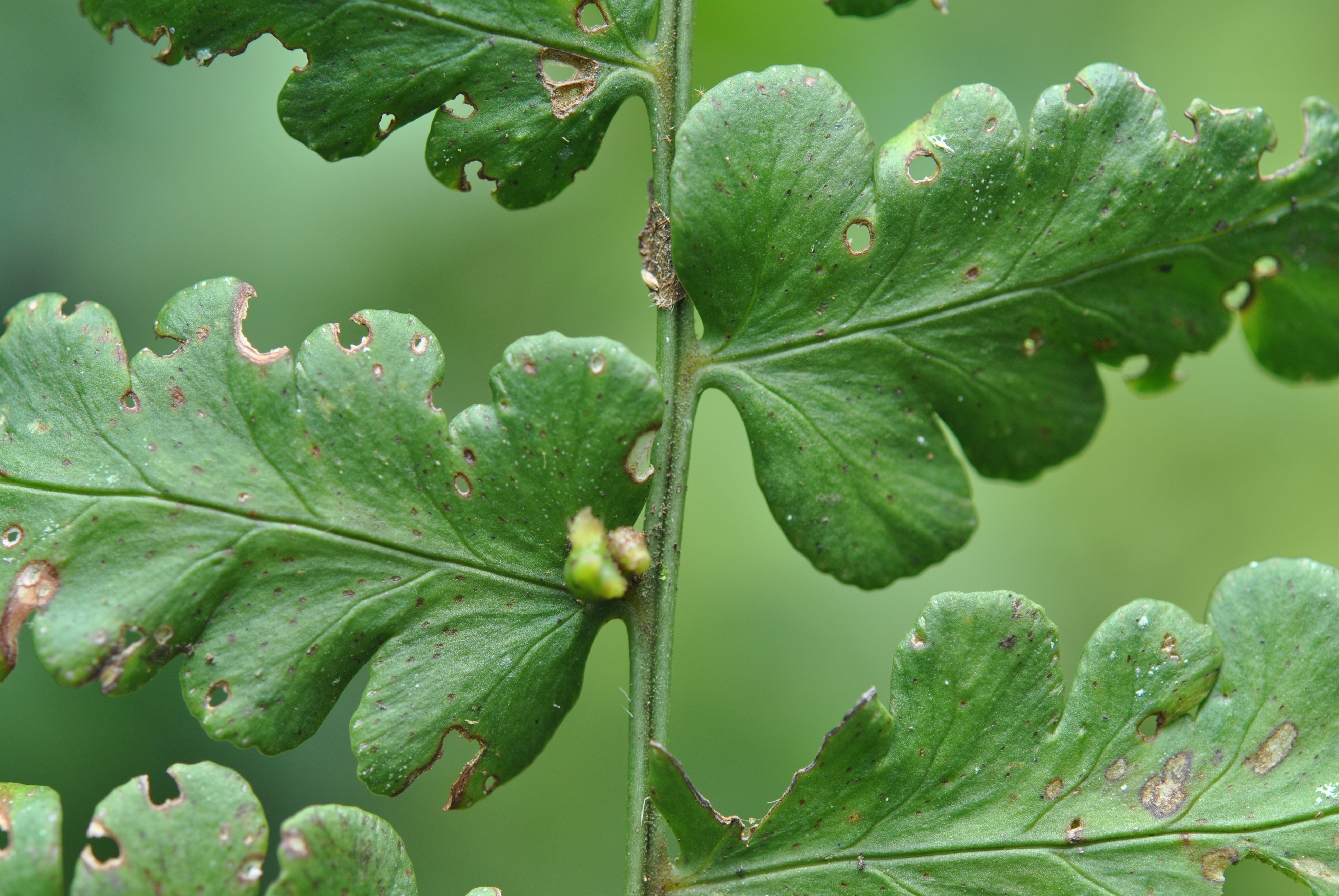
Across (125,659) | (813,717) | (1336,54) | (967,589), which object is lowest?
(813,717)

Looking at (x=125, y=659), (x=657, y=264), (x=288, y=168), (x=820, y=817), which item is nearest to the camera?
(x=125, y=659)

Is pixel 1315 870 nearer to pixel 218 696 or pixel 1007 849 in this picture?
pixel 1007 849

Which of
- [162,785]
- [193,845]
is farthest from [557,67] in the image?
[162,785]

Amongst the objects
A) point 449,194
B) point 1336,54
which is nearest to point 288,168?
point 449,194

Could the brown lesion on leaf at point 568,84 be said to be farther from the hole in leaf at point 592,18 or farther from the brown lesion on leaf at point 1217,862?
the brown lesion on leaf at point 1217,862

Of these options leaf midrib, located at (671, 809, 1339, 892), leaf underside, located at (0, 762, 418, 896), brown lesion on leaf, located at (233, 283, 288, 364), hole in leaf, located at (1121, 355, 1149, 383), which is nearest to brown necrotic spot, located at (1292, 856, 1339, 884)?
leaf midrib, located at (671, 809, 1339, 892)

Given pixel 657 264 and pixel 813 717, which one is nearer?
pixel 657 264

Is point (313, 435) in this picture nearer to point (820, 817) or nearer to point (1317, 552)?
point (820, 817)
